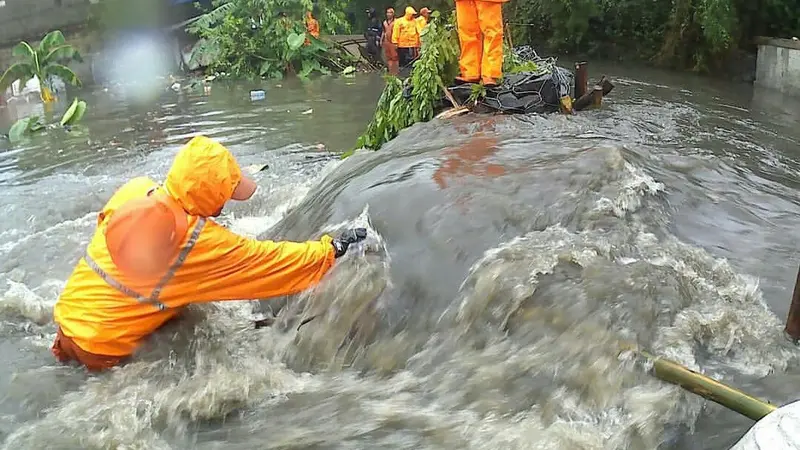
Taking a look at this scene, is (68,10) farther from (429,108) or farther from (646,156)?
(646,156)

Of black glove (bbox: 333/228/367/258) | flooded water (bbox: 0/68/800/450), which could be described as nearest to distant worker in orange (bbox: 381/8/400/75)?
flooded water (bbox: 0/68/800/450)

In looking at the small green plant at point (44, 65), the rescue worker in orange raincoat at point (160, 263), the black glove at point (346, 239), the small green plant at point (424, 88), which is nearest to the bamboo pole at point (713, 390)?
the black glove at point (346, 239)

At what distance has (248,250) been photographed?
428 cm

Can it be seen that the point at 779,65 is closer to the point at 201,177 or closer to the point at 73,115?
the point at 73,115

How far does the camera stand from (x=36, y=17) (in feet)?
87.6

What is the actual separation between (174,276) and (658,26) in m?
15.8

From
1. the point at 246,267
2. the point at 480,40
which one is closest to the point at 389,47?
the point at 480,40

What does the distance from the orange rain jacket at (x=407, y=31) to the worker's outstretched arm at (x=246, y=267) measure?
54.9 feet

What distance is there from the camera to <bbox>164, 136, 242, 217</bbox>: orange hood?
3.99m

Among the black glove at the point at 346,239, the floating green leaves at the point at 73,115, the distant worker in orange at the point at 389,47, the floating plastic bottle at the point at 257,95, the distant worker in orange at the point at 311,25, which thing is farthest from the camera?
the distant worker in orange at the point at 311,25

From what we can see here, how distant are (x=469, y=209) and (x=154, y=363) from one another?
2004 mm

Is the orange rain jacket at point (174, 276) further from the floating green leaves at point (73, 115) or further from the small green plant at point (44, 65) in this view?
the small green plant at point (44, 65)

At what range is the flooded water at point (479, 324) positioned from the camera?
11.4 ft

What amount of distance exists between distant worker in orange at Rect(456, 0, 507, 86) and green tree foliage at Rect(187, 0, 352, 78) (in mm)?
12068
